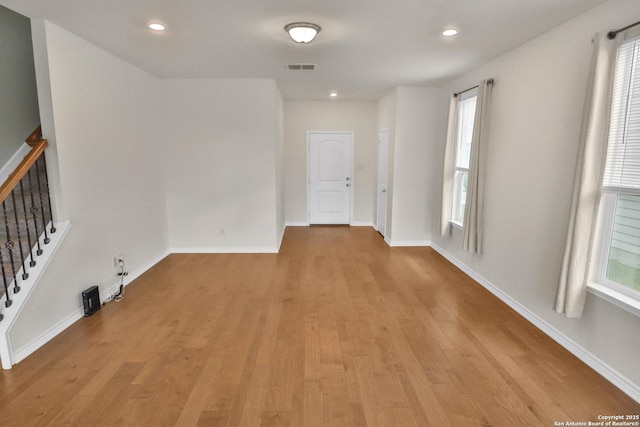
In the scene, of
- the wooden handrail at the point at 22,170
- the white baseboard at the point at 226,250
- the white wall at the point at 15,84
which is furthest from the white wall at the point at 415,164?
the white wall at the point at 15,84

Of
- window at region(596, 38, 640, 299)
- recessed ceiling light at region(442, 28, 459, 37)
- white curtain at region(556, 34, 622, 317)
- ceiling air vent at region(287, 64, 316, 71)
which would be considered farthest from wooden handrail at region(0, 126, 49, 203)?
window at region(596, 38, 640, 299)

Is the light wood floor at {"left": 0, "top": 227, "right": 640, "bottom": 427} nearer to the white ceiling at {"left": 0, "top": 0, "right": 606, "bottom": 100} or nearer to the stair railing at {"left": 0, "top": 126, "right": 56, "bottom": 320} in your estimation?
the stair railing at {"left": 0, "top": 126, "right": 56, "bottom": 320}

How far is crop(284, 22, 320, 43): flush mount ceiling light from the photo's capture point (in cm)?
290

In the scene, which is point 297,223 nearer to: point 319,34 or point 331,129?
point 331,129

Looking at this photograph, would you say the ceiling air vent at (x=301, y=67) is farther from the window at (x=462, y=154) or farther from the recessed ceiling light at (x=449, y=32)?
the window at (x=462, y=154)

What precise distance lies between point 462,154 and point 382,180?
1995 millimetres

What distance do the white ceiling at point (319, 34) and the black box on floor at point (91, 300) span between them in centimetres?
237

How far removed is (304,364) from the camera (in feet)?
8.44

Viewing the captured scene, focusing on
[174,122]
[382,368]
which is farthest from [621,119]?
[174,122]

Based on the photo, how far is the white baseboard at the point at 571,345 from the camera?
227cm

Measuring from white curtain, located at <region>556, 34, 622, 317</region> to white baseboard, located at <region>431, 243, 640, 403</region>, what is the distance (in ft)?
1.08

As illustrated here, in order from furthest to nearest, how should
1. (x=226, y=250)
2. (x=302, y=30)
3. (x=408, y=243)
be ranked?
(x=408, y=243) → (x=226, y=250) → (x=302, y=30)

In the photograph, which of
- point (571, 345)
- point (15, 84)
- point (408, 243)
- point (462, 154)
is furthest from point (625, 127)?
point (15, 84)

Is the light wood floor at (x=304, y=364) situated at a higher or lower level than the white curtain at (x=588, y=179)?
lower
